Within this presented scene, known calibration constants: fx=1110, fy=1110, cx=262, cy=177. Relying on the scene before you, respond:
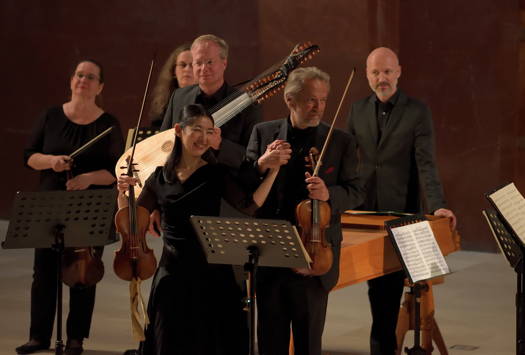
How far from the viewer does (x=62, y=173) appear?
6.15 metres

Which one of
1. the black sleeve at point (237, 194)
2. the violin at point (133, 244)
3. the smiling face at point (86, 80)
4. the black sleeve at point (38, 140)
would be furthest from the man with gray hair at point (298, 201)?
the black sleeve at point (38, 140)

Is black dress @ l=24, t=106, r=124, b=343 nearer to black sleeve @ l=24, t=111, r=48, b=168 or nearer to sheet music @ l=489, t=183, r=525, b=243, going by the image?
black sleeve @ l=24, t=111, r=48, b=168

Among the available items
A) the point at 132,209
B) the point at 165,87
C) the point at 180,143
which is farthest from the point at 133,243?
the point at 165,87

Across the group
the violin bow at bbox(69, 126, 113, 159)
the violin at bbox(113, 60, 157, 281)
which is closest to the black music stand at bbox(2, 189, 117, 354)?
the violin at bbox(113, 60, 157, 281)

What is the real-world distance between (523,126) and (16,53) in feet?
16.7

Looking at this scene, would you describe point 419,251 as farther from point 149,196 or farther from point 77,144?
point 77,144

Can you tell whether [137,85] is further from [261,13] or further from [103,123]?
[103,123]

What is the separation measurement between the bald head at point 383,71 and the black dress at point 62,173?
4.75 feet

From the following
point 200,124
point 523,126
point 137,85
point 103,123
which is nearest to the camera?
point 200,124

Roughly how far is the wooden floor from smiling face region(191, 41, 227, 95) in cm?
166

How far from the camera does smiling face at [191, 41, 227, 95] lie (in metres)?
5.62

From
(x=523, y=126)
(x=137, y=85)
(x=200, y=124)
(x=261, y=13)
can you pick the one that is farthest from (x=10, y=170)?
(x=200, y=124)

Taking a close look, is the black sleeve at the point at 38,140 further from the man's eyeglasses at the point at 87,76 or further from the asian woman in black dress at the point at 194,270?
the asian woman in black dress at the point at 194,270

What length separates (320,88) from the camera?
4.73 m
